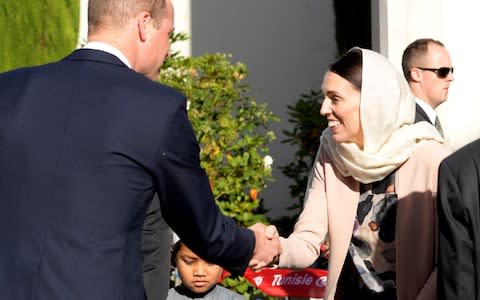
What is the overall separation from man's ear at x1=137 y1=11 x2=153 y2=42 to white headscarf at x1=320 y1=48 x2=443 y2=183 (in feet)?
3.71

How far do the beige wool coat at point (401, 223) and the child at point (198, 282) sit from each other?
1352 millimetres

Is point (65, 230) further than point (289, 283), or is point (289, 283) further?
point (289, 283)

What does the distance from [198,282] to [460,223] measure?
106 inches

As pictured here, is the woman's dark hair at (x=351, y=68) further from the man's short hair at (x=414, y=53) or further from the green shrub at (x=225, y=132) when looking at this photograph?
the green shrub at (x=225, y=132)

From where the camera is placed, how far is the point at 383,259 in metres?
4.29

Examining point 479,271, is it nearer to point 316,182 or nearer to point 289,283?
point 316,182

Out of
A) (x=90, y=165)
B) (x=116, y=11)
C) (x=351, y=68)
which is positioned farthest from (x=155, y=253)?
(x=351, y=68)

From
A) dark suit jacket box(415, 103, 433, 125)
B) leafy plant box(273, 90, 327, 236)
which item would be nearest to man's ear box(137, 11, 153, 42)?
dark suit jacket box(415, 103, 433, 125)

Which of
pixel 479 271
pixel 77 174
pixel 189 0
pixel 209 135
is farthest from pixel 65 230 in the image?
pixel 189 0

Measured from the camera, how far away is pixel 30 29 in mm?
9570

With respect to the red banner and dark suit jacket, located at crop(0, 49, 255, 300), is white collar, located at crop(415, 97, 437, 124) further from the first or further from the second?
dark suit jacket, located at crop(0, 49, 255, 300)

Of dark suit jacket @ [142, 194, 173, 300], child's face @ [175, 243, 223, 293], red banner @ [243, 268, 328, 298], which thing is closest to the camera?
dark suit jacket @ [142, 194, 173, 300]

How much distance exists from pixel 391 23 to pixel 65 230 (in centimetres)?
503

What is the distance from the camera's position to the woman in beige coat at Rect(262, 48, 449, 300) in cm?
419
